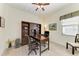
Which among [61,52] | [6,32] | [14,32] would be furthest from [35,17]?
[61,52]

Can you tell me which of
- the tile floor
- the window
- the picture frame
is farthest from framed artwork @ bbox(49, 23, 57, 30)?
the tile floor

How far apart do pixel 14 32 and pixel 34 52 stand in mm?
602

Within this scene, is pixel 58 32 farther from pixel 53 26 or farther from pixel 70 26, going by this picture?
pixel 70 26

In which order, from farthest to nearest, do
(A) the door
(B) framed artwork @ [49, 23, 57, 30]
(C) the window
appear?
(B) framed artwork @ [49, 23, 57, 30], (A) the door, (C) the window

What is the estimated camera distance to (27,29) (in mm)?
1848

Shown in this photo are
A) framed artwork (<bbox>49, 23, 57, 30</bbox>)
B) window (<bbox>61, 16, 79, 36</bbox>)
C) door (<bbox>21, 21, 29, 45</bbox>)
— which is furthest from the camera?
framed artwork (<bbox>49, 23, 57, 30</bbox>)

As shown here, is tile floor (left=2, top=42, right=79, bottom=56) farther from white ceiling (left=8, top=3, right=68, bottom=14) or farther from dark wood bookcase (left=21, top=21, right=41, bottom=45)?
white ceiling (left=8, top=3, right=68, bottom=14)

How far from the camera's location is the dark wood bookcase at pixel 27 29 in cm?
181

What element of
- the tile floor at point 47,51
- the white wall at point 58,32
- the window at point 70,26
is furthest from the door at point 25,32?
the window at point 70,26

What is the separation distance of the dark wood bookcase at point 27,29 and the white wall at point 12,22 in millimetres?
68

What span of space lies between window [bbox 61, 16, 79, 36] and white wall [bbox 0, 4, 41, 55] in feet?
2.38

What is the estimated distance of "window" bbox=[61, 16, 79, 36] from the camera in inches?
67.0

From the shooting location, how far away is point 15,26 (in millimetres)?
1809

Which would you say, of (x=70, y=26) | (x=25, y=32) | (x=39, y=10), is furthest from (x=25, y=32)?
(x=70, y=26)
